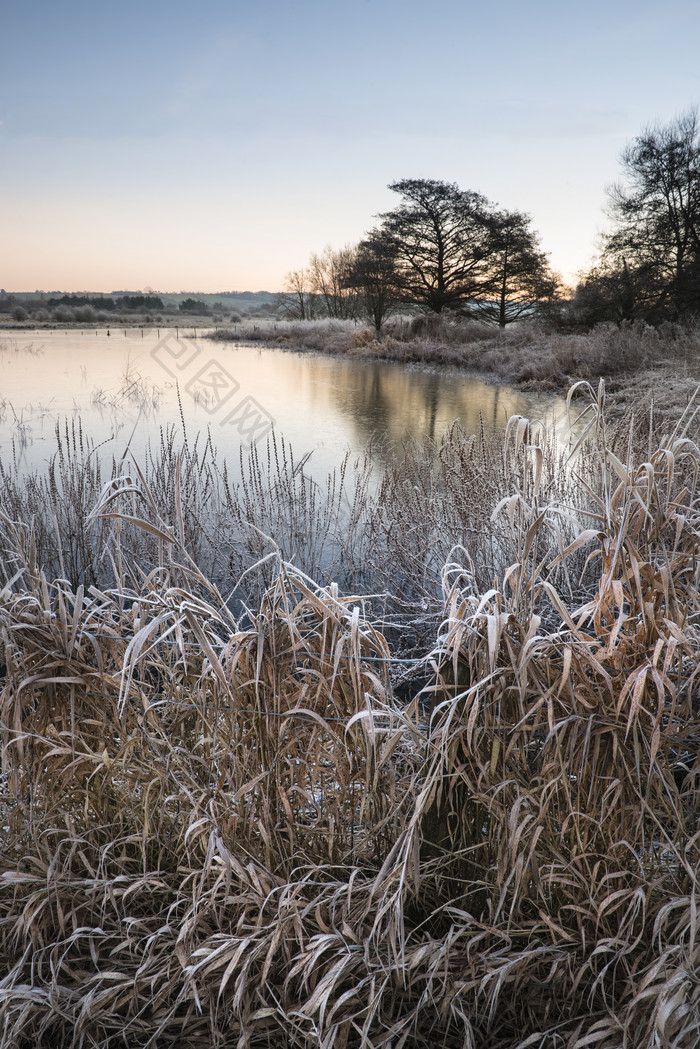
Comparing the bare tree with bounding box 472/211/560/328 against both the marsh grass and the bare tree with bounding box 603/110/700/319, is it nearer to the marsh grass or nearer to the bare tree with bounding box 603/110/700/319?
the bare tree with bounding box 603/110/700/319

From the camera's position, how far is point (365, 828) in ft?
5.37

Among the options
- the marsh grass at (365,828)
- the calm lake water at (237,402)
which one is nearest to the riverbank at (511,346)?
the calm lake water at (237,402)

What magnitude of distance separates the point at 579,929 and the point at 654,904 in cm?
18

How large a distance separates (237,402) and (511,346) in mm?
11456

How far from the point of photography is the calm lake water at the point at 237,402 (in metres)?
8.74

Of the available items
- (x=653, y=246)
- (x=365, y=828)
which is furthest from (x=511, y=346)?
(x=365, y=828)

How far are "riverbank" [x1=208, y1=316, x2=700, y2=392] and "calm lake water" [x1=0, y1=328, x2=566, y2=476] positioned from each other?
990mm

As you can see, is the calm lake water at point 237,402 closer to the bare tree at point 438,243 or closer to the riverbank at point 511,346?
the riverbank at point 511,346

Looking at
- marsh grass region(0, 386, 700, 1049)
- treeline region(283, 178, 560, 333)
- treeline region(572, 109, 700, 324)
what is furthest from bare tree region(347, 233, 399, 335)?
marsh grass region(0, 386, 700, 1049)

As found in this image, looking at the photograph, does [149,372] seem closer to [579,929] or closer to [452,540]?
[452,540]

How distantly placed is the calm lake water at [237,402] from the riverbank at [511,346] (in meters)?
0.99

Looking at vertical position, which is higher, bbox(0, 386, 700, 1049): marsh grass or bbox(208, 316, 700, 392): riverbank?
bbox(208, 316, 700, 392): riverbank

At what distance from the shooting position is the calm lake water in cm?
874

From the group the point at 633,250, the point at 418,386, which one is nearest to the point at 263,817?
the point at 418,386
